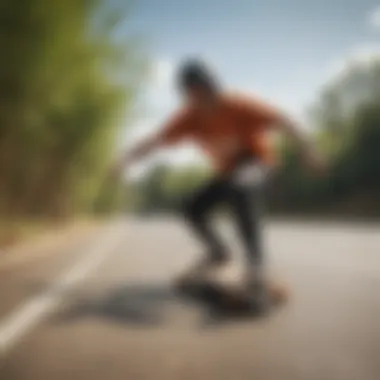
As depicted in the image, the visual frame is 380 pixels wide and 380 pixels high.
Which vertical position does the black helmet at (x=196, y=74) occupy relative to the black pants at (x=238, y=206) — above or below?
above

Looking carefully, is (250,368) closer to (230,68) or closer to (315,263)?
(230,68)

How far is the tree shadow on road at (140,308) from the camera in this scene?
206cm

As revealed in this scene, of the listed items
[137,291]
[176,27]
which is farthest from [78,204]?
[176,27]

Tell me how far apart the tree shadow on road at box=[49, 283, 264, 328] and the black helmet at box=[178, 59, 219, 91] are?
2.02 feet

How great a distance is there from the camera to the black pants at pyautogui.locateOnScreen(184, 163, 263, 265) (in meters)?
2.07

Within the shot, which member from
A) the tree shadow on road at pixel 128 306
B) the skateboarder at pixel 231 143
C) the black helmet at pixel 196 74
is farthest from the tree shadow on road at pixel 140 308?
the black helmet at pixel 196 74

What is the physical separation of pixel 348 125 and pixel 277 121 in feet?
0.76

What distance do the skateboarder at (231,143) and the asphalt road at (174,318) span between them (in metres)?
0.08

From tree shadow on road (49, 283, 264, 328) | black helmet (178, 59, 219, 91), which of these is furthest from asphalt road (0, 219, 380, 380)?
black helmet (178, 59, 219, 91)

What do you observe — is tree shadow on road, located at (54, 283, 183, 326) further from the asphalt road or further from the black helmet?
the black helmet

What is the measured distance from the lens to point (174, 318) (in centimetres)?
208

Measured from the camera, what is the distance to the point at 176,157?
208cm

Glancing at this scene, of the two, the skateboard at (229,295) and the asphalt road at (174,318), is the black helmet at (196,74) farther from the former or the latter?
the skateboard at (229,295)

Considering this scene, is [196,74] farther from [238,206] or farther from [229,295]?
[229,295]
